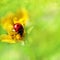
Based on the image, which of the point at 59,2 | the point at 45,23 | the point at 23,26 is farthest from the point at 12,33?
the point at 59,2

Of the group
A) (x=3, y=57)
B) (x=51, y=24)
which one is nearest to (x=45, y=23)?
(x=51, y=24)

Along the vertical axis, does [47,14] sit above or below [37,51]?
above

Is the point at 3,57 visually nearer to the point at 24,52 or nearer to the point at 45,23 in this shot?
the point at 24,52

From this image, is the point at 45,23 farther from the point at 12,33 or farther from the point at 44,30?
the point at 12,33

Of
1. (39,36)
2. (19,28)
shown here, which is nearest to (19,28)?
(19,28)

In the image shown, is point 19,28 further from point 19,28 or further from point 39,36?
point 39,36

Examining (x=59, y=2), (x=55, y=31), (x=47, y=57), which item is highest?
(x=59, y=2)
